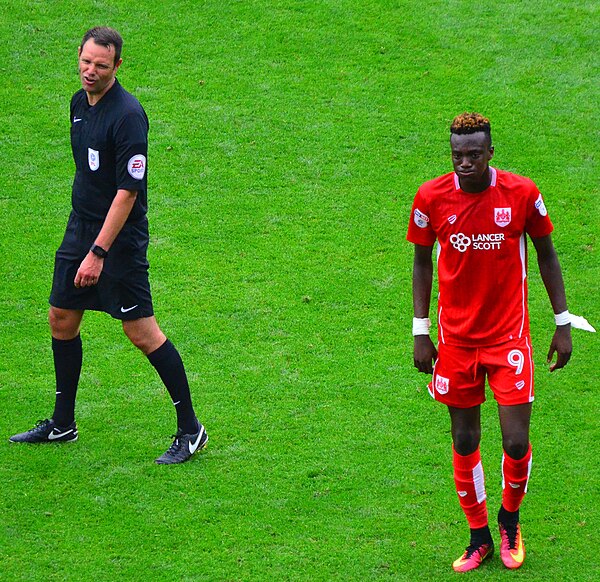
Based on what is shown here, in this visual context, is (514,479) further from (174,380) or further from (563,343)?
(174,380)

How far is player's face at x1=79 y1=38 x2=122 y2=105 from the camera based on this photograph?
566 cm

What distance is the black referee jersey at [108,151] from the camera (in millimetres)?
5703

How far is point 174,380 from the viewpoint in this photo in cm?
611

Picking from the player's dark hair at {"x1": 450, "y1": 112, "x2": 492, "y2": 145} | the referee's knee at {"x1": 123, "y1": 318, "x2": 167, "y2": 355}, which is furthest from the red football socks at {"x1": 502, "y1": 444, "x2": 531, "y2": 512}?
the referee's knee at {"x1": 123, "y1": 318, "x2": 167, "y2": 355}

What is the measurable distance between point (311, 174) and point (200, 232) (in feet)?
4.19

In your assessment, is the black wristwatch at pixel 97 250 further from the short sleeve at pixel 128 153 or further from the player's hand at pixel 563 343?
the player's hand at pixel 563 343

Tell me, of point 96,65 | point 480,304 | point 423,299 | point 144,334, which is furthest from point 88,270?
point 480,304

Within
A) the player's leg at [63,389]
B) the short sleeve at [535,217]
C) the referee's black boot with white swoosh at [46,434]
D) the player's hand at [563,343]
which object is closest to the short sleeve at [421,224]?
the short sleeve at [535,217]

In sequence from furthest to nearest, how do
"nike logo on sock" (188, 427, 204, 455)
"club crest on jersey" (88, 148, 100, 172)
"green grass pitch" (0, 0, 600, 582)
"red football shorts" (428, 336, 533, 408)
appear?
1. "nike logo on sock" (188, 427, 204, 455)
2. "club crest on jersey" (88, 148, 100, 172)
3. "green grass pitch" (0, 0, 600, 582)
4. "red football shorts" (428, 336, 533, 408)

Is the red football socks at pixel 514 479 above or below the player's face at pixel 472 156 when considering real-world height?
below

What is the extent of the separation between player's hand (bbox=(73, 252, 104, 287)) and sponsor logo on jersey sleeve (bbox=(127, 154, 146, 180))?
0.47 meters

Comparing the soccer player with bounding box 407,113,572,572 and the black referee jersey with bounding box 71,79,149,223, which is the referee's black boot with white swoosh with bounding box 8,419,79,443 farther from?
the soccer player with bounding box 407,113,572,572

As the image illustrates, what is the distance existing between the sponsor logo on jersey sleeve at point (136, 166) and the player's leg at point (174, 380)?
807 millimetres

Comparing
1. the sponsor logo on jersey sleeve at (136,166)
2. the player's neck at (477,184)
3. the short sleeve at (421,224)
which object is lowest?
the short sleeve at (421,224)
